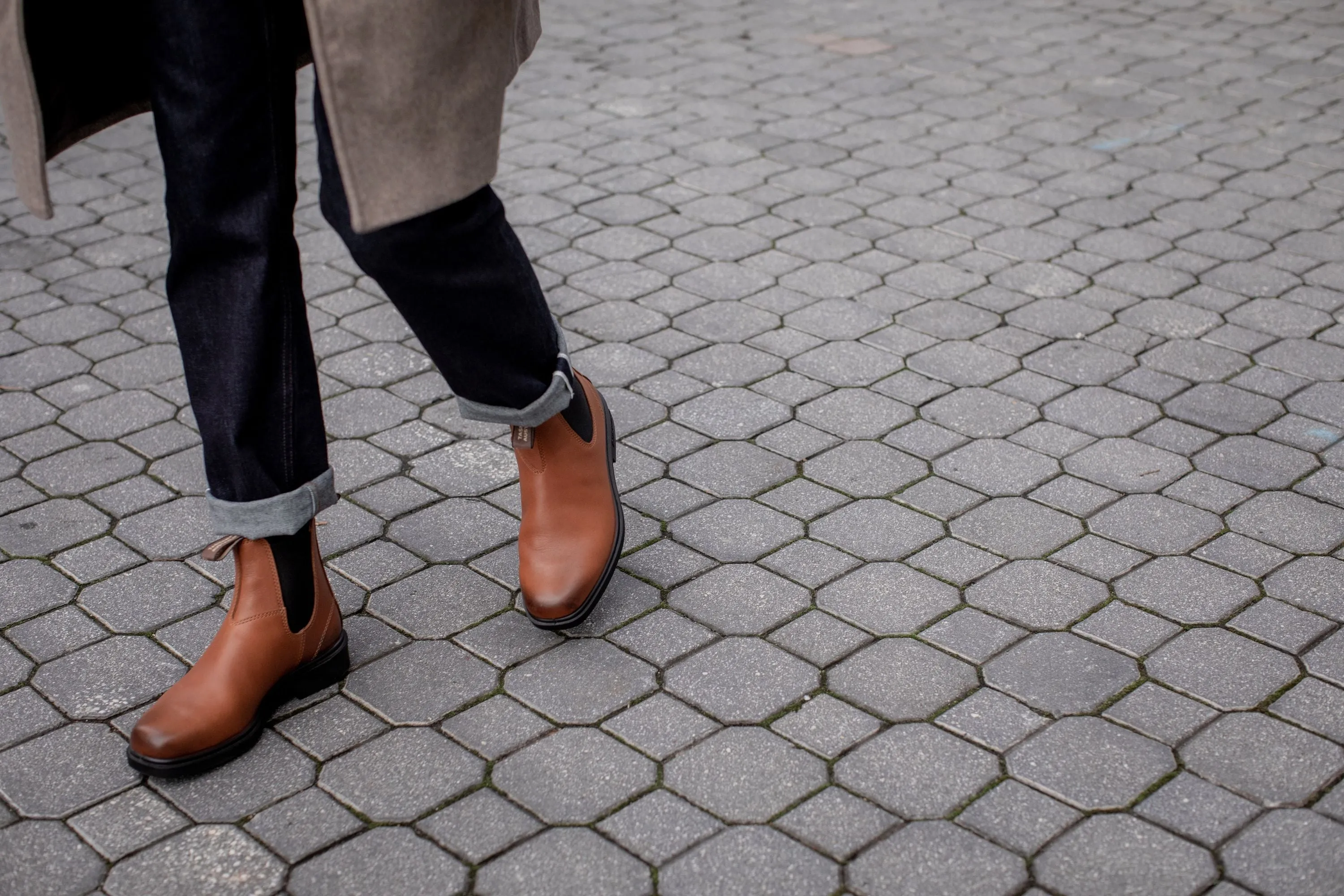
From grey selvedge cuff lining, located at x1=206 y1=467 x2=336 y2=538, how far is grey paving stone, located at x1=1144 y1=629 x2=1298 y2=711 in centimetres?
140

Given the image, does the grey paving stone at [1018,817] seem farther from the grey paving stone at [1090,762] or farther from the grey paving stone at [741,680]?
the grey paving stone at [741,680]

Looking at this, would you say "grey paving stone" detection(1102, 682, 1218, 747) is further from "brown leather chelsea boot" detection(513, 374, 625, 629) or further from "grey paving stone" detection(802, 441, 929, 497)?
"brown leather chelsea boot" detection(513, 374, 625, 629)

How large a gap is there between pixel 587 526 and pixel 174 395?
4.60ft

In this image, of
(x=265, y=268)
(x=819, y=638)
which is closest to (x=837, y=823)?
(x=819, y=638)

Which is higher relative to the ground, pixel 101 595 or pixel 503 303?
pixel 503 303

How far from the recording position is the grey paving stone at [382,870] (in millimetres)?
1943

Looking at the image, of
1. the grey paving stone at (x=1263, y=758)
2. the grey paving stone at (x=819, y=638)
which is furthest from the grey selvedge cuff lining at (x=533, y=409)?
the grey paving stone at (x=1263, y=758)

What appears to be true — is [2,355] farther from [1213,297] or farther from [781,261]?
[1213,297]

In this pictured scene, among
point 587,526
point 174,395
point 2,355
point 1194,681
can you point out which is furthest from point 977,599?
point 2,355

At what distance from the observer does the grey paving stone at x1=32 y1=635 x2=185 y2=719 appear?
2340 mm

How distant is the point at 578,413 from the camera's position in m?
2.50

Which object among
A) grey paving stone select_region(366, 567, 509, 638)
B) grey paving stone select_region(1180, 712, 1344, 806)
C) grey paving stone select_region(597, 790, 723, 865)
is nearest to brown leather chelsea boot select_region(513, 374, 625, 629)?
grey paving stone select_region(366, 567, 509, 638)

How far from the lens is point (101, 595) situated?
2629 mm

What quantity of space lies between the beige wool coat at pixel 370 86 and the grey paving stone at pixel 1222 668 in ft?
4.51
